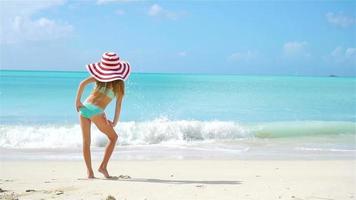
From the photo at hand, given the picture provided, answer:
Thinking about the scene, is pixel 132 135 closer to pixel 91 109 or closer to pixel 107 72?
pixel 91 109

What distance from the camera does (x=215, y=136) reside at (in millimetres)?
14391

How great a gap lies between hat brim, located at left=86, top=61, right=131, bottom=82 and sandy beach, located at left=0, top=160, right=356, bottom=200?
4.11 feet

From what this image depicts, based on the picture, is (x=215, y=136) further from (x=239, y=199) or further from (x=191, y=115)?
(x=239, y=199)

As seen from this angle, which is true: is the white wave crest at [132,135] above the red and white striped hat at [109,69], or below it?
below

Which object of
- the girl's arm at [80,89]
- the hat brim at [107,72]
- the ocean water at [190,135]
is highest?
the hat brim at [107,72]

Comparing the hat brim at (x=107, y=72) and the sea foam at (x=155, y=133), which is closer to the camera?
the hat brim at (x=107, y=72)

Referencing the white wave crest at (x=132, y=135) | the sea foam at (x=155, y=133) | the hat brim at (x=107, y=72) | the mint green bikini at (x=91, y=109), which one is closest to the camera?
the hat brim at (x=107, y=72)

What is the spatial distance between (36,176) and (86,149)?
884 mm

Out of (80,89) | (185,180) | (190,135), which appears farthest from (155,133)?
(80,89)

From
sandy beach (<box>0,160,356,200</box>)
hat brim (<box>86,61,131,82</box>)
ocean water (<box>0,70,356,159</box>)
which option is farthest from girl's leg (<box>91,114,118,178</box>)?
ocean water (<box>0,70,356,159</box>)

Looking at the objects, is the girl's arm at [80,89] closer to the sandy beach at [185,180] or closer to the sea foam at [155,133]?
the sandy beach at [185,180]

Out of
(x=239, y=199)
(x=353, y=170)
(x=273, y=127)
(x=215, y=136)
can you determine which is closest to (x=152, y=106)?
(x=273, y=127)

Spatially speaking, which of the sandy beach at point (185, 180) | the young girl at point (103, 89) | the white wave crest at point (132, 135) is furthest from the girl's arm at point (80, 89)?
the white wave crest at point (132, 135)

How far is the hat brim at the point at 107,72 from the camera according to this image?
242 inches
